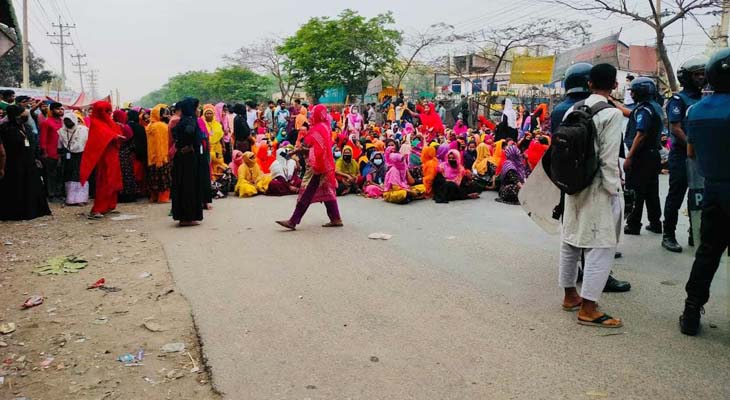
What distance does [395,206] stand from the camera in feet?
29.6

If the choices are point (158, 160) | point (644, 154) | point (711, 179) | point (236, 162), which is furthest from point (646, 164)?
point (236, 162)

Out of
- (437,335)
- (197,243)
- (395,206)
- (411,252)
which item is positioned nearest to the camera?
(437,335)

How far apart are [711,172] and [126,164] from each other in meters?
9.00

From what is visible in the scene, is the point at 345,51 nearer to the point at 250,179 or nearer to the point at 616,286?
the point at 250,179

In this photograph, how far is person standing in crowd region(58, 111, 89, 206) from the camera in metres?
9.38

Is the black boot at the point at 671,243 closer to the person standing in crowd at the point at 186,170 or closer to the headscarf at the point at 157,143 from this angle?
the person standing in crowd at the point at 186,170

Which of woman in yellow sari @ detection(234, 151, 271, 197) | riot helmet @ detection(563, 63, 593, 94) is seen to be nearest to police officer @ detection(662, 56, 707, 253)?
riot helmet @ detection(563, 63, 593, 94)

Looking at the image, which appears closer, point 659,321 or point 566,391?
point 566,391

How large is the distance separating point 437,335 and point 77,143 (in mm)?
8198

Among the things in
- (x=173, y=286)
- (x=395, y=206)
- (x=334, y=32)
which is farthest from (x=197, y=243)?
(x=334, y=32)

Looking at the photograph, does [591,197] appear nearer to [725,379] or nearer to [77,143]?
[725,379]

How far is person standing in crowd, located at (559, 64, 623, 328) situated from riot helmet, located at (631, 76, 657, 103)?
2237mm

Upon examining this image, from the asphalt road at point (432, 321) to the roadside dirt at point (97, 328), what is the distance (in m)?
0.18

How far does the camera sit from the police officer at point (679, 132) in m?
5.12
